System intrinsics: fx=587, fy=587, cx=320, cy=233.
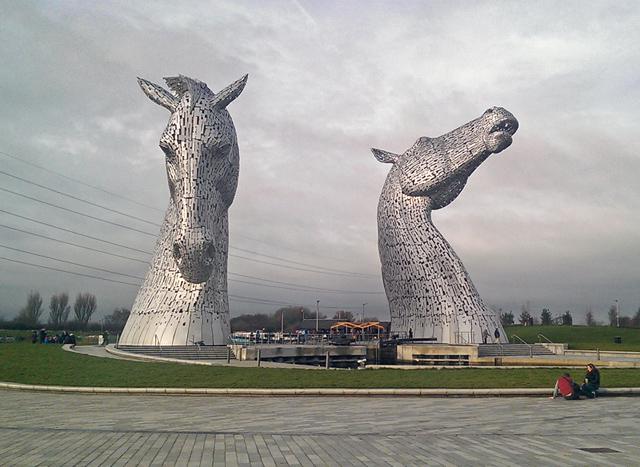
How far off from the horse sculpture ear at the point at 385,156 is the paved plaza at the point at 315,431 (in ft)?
72.5

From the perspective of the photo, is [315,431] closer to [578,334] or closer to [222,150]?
[222,150]

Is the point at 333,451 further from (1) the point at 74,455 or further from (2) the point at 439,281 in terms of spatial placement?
(2) the point at 439,281

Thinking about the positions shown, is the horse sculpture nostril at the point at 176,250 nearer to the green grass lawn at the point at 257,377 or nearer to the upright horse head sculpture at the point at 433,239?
the green grass lawn at the point at 257,377

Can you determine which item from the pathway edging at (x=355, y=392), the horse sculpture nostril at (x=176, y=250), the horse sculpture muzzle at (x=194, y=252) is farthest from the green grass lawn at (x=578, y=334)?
the pathway edging at (x=355, y=392)

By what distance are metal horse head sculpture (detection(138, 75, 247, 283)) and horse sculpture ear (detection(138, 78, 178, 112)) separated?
0.16 ft

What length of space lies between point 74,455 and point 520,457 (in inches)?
196

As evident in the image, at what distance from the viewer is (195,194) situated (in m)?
26.6

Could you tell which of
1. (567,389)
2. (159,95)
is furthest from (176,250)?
(567,389)

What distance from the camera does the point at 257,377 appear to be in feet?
47.9

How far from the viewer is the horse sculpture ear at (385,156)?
32.6 m

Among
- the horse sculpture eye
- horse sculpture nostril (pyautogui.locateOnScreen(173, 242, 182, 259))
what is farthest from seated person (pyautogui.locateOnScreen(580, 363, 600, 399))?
the horse sculpture eye

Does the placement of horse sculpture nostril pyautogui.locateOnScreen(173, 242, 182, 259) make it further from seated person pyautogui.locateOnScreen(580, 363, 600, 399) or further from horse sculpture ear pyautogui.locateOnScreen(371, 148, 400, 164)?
seated person pyautogui.locateOnScreen(580, 363, 600, 399)

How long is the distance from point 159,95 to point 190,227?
282 inches

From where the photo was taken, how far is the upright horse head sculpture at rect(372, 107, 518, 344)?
92.6 feet
